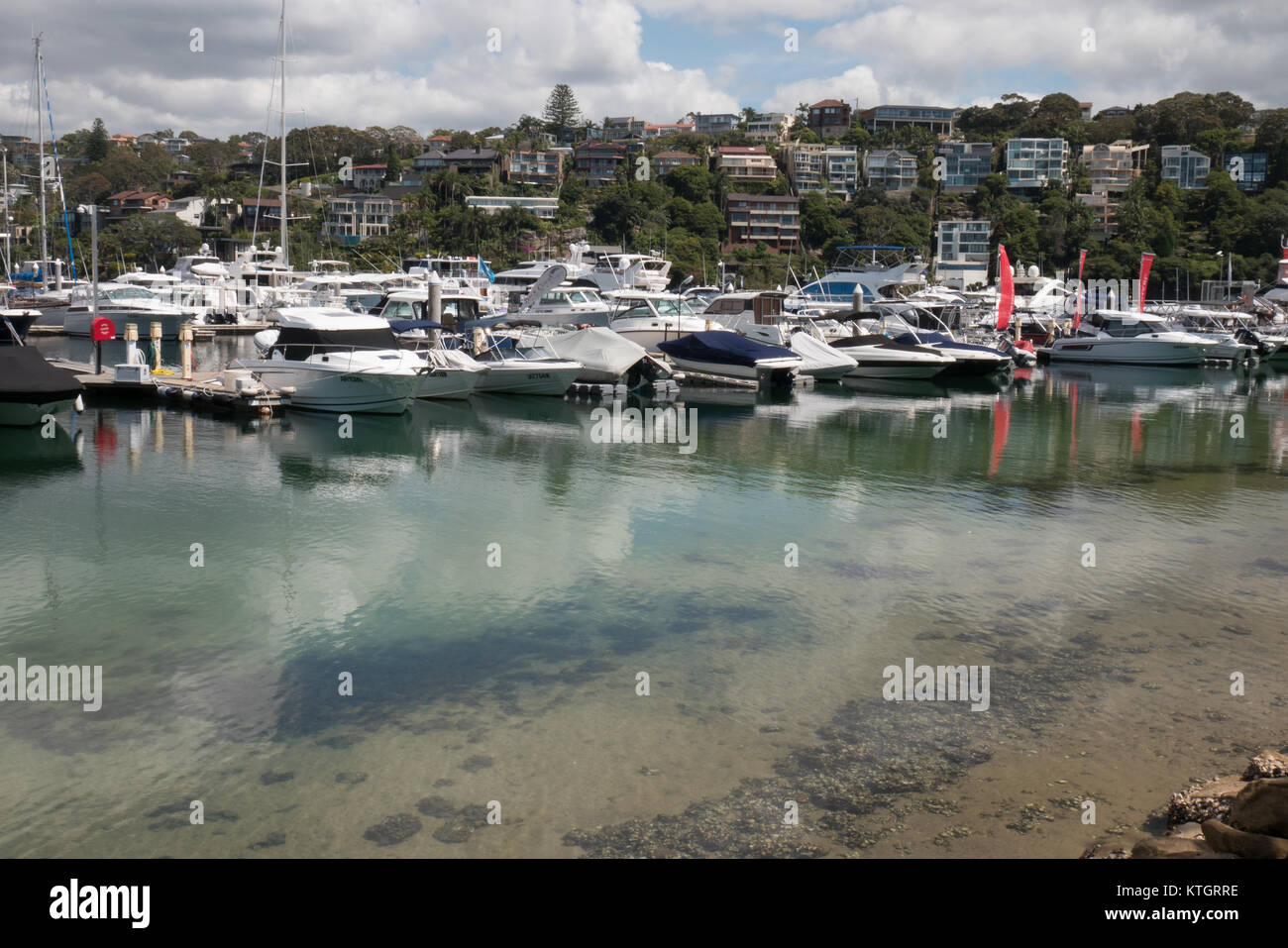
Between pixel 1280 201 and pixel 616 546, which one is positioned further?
pixel 1280 201

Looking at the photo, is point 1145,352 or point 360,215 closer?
point 1145,352

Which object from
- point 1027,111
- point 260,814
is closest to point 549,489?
point 260,814

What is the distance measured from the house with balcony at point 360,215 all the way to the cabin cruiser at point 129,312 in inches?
2857

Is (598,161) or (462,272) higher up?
(598,161)

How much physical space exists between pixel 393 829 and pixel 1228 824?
4.97 meters

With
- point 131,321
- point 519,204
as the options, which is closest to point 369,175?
point 519,204

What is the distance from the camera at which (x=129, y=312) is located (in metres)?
47.0

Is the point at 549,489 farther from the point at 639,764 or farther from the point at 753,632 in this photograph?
the point at 639,764

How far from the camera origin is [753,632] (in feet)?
35.5

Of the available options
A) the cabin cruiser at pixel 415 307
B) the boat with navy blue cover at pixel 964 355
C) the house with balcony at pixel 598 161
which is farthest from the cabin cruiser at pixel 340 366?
the house with balcony at pixel 598 161

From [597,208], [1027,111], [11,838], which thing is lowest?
[11,838]

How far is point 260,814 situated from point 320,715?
1.58 metres

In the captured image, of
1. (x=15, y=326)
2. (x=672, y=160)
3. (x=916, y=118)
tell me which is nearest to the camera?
(x=15, y=326)

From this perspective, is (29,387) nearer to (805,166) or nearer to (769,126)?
(805,166)
